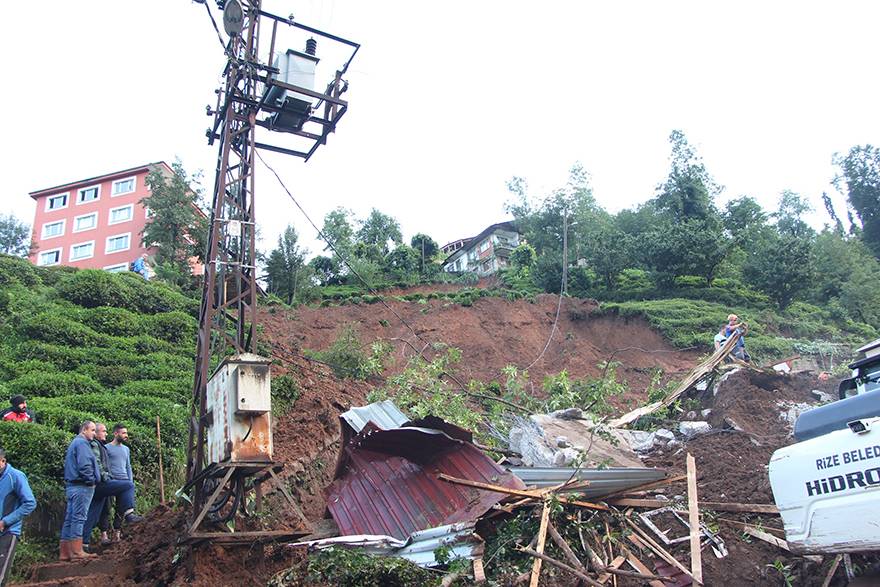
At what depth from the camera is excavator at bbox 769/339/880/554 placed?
5000 millimetres

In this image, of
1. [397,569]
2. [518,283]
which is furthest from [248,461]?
[518,283]

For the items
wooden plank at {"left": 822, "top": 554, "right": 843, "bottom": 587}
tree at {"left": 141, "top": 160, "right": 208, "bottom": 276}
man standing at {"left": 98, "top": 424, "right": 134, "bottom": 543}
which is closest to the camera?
wooden plank at {"left": 822, "top": 554, "right": 843, "bottom": 587}

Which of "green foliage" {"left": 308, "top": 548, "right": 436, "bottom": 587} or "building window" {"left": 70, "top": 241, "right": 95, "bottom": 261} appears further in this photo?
"building window" {"left": 70, "top": 241, "right": 95, "bottom": 261}

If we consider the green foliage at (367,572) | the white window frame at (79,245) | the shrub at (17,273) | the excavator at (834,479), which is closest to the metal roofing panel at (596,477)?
the green foliage at (367,572)

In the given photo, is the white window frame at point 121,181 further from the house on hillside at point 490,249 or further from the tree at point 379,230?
the house on hillside at point 490,249

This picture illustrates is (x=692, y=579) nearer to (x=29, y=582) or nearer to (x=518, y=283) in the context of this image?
(x=29, y=582)

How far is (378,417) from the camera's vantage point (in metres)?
8.98

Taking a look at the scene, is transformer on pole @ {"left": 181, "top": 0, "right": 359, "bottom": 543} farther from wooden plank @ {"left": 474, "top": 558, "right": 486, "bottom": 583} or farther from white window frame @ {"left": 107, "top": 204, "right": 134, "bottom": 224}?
white window frame @ {"left": 107, "top": 204, "right": 134, "bottom": 224}

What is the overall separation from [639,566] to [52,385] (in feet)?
36.2

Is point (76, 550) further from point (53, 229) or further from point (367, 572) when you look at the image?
point (53, 229)

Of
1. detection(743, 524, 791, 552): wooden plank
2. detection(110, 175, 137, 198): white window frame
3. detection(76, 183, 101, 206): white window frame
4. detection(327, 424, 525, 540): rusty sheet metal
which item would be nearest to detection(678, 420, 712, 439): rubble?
detection(743, 524, 791, 552): wooden plank

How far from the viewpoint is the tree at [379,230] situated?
4738cm

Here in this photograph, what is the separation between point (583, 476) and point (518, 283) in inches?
1263

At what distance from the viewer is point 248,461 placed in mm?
6859
